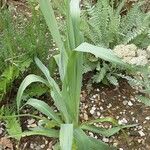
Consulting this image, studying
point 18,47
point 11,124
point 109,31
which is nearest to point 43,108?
point 11,124

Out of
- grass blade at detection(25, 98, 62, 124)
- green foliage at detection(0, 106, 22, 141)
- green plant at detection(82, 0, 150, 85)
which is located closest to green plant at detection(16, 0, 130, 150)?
grass blade at detection(25, 98, 62, 124)

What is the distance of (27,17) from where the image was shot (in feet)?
9.61

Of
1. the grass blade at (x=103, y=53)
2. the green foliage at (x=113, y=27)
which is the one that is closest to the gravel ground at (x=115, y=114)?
the green foliage at (x=113, y=27)

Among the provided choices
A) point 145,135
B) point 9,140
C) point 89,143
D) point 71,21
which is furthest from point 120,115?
point 71,21

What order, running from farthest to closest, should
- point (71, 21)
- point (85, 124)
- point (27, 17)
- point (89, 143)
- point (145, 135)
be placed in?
point (27, 17) → point (145, 135) → point (85, 124) → point (89, 143) → point (71, 21)

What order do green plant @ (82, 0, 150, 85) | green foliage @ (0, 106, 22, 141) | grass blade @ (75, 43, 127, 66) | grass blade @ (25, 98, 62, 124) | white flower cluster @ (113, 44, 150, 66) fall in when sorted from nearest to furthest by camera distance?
grass blade @ (75, 43, 127, 66)
white flower cluster @ (113, 44, 150, 66)
grass blade @ (25, 98, 62, 124)
green foliage @ (0, 106, 22, 141)
green plant @ (82, 0, 150, 85)

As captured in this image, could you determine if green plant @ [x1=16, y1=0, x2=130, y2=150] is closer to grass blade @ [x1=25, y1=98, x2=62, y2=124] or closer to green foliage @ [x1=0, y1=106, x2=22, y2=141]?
grass blade @ [x1=25, y1=98, x2=62, y2=124]

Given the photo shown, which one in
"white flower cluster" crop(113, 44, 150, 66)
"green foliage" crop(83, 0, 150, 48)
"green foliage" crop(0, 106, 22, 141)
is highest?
"green foliage" crop(83, 0, 150, 48)

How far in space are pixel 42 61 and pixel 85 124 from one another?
1.56 ft

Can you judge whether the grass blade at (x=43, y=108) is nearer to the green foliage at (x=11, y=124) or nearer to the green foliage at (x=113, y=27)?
the green foliage at (x=11, y=124)

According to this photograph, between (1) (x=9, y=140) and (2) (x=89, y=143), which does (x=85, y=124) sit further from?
(1) (x=9, y=140)

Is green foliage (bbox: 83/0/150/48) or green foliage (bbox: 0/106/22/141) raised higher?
green foliage (bbox: 83/0/150/48)

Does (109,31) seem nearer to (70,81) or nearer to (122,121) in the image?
(122,121)

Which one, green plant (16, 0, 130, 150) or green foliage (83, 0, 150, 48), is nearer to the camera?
green plant (16, 0, 130, 150)
